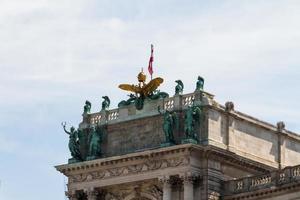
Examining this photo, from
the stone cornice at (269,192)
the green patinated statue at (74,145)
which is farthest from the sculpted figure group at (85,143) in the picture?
the stone cornice at (269,192)

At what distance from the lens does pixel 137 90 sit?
8125 cm

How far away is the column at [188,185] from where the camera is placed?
247 ft

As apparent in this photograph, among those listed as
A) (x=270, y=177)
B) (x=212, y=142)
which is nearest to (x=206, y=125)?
(x=212, y=142)

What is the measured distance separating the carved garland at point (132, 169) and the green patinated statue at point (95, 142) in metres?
1.40

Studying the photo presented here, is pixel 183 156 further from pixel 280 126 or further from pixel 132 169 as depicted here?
pixel 280 126

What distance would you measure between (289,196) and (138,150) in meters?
12.9

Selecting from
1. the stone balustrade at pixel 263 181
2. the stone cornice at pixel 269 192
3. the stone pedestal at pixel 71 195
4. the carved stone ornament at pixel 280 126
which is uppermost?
the carved stone ornament at pixel 280 126

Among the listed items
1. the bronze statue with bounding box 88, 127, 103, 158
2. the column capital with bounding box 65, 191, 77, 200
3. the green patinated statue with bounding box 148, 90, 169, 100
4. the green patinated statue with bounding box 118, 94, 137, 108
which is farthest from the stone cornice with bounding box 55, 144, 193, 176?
the green patinated statue with bounding box 148, 90, 169, 100

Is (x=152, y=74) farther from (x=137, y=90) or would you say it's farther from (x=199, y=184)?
(x=199, y=184)

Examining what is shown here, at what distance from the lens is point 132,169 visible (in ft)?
258

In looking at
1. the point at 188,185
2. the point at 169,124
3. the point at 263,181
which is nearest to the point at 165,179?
the point at 188,185

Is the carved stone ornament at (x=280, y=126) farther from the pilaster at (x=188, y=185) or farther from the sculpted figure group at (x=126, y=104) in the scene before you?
the pilaster at (x=188, y=185)

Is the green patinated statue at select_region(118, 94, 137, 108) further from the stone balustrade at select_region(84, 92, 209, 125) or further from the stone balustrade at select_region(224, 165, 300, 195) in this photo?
the stone balustrade at select_region(224, 165, 300, 195)

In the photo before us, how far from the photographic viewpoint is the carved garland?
7623cm
